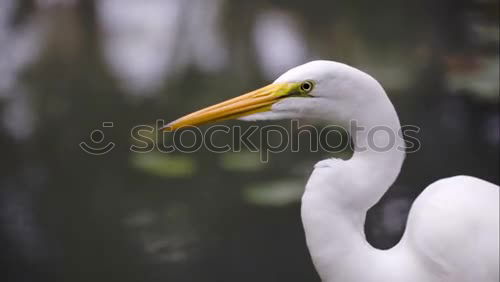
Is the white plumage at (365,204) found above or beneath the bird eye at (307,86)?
beneath

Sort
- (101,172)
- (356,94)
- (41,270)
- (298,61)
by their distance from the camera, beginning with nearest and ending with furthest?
(356,94) < (41,270) < (101,172) < (298,61)

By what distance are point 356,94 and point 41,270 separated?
1105 mm

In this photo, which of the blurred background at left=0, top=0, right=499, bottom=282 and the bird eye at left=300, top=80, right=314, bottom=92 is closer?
the bird eye at left=300, top=80, right=314, bottom=92

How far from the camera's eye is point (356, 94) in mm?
1033

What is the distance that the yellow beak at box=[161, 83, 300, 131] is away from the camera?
104 centimetres

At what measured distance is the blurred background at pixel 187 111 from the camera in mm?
1906

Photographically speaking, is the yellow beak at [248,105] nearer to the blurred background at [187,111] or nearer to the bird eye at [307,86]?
the bird eye at [307,86]

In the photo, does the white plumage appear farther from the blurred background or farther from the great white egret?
the blurred background

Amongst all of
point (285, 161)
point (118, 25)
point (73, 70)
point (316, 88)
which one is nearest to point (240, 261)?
point (285, 161)

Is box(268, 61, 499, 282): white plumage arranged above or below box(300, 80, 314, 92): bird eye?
below

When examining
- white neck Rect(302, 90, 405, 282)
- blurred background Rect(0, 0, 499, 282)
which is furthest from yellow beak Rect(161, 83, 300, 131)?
blurred background Rect(0, 0, 499, 282)

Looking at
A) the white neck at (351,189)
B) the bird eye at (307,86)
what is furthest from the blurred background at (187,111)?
the bird eye at (307,86)

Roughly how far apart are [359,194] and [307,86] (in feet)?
0.57

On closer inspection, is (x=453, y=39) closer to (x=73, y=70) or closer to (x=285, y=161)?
(x=285, y=161)
